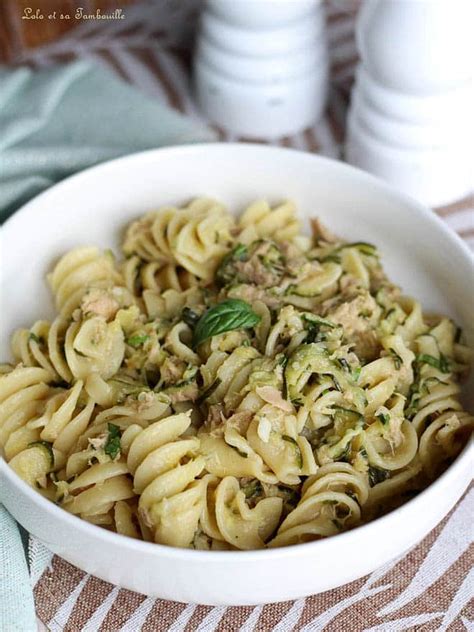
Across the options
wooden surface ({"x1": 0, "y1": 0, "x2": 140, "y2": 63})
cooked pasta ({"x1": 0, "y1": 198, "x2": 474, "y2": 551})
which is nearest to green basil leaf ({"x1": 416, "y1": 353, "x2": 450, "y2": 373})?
cooked pasta ({"x1": 0, "y1": 198, "x2": 474, "y2": 551})

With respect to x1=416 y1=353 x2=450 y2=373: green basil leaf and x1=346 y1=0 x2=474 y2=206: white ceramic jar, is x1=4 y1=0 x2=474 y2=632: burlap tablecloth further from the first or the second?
x1=346 y1=0 x2=474 y2=206: white ceramic jar

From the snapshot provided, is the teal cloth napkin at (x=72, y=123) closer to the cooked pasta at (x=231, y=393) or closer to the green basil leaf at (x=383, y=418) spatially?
the cooked pasta at (x=231, y=393)

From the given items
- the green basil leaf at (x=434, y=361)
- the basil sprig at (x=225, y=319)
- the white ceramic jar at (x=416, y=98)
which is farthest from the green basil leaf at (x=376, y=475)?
the white ceramic jar at (x=416, y=98)

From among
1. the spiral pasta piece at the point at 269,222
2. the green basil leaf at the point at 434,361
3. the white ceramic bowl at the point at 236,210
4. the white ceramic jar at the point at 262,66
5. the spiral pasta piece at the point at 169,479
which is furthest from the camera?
the white ceramic jar at the point at 262,66

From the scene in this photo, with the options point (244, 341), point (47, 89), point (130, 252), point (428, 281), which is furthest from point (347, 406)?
point (47, 89)

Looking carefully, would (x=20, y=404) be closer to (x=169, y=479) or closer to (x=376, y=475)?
(x=169, y=479)

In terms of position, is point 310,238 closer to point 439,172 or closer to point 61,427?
point 439,172
